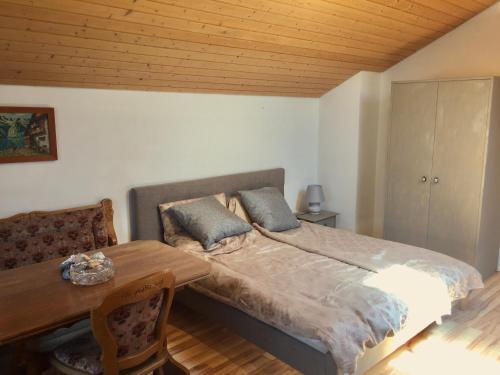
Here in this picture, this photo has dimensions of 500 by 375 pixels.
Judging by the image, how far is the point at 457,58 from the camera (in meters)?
3.95

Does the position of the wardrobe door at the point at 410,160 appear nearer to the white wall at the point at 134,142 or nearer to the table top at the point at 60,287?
the white wall at the point at 134,142

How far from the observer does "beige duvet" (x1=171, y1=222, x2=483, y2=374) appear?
2.16 m

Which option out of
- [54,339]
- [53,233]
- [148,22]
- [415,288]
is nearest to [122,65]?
[148,22]

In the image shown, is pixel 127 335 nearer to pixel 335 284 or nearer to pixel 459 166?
pixel 335 284

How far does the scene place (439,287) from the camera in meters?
2.66

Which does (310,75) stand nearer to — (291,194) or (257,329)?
(291,194)

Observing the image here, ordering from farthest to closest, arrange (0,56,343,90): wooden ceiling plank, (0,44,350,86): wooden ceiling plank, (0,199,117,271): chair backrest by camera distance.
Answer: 1. (0,199,117,271): chair backrest
2. (0,56,343,90): wooden ceiling plank
3. (0,44,350,86): wooden ceiling plank

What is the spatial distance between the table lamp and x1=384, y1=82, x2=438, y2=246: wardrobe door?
27.9 inches

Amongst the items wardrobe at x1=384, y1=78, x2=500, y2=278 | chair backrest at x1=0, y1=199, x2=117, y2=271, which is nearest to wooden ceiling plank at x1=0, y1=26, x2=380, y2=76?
wardrobe at x1=384, y1=78, x2=500, y2=278

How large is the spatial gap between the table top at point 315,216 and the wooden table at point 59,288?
6.62 ft

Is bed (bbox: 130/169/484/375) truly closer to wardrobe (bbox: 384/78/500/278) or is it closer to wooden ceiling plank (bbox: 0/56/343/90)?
wooden ceiling plank (bbox: 0/56/343/90)

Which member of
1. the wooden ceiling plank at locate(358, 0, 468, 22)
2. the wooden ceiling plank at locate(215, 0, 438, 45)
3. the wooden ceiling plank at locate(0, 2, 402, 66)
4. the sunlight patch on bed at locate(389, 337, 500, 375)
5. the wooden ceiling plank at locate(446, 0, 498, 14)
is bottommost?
the sunlight patch on bed at locate(389, 337, 500, 375)

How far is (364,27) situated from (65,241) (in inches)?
108

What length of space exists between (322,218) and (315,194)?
1.00ft
